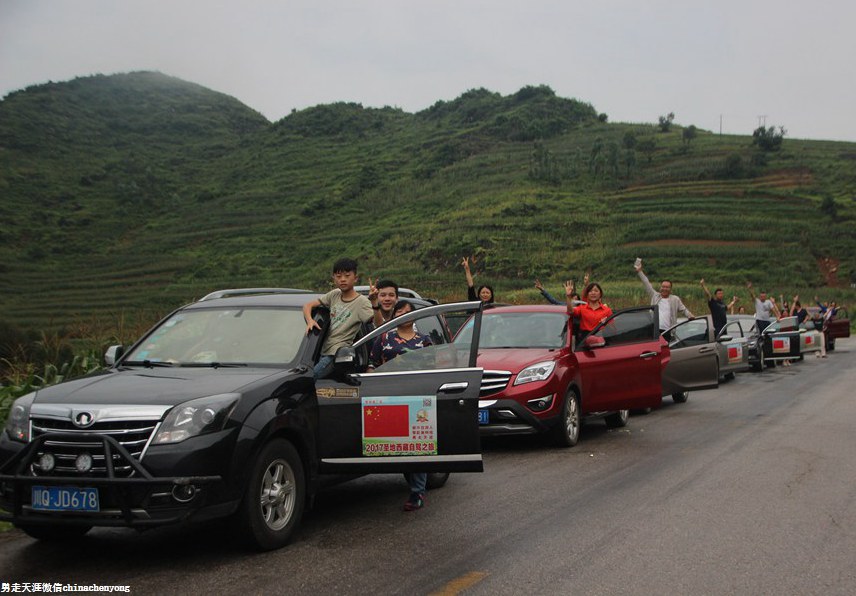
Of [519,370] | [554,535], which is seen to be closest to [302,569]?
[554,535]

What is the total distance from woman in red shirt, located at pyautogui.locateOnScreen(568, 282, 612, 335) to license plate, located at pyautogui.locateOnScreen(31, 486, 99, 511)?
709 cm

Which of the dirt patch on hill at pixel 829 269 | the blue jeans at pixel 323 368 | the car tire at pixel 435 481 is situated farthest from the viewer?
the dirt patch on hill at pixel 829 269

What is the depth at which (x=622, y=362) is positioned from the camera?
10.8 meters

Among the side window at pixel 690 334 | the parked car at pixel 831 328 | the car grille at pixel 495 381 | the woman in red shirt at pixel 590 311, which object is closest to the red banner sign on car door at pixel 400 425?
the car grille at pixel 495 381

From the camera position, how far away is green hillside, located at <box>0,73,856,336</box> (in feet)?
234

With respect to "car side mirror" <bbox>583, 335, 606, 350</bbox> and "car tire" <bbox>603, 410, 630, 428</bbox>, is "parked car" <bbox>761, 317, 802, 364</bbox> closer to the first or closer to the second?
"car tire" <bbox>603, 410, 630, 428</bbox>

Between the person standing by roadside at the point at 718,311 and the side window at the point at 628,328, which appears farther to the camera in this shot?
the person standing by roadside at the point at 718,311

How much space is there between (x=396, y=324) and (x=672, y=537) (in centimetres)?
246

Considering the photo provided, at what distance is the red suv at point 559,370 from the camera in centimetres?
931

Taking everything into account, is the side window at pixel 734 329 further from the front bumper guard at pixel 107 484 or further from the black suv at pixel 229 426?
the front bumper guard at pixel 107 484

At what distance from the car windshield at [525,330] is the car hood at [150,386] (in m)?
5.13

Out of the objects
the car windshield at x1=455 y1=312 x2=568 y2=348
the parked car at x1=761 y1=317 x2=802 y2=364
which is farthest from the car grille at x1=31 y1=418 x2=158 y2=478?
the parked car at x1=761 y1=317 x2=802 y2=364

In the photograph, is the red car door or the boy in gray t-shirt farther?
the red car door

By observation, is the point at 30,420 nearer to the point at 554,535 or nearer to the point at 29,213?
the point at 554,535
